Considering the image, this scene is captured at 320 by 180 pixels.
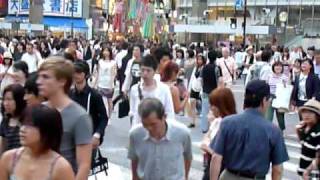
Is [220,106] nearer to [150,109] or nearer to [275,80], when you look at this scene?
[150,109]

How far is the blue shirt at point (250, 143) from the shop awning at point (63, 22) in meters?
58.0

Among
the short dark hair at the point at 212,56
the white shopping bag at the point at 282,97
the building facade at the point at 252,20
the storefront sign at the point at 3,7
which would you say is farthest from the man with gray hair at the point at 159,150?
the storefront sign at the point at 3,7

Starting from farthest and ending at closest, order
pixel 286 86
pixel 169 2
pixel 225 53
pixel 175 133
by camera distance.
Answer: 1. pixel 169 2
2. pixel 225 53
3. pixel 286 86
4. pixel 175 133

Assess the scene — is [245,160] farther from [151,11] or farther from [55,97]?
[151,11]

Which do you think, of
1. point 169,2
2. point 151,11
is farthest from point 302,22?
point 169,2

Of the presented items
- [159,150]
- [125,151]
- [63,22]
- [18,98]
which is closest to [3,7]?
[63,22]

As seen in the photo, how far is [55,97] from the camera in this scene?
17.8ft

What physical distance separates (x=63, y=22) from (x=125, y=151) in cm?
5462

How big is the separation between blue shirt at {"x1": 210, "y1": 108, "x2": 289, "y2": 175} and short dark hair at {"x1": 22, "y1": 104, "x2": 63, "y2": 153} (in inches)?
80.4

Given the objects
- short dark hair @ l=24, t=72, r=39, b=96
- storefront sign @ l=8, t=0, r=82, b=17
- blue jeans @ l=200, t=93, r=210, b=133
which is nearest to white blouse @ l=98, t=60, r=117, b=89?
blue jeans @ l=200, t=93, r=210, b=133

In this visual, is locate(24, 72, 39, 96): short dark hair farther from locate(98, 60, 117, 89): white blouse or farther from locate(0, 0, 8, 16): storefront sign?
locate(0, 0, 8, 16): storefront sign

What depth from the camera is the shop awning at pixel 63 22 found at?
6435 centimetres

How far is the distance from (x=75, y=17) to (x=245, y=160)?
6161cm

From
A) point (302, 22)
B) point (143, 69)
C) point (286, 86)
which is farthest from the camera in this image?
point (302, 22)
